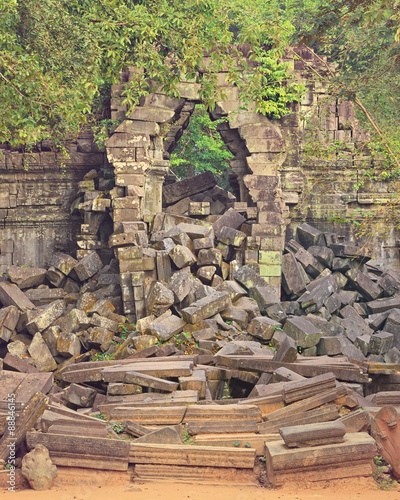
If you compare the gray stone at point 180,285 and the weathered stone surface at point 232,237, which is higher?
the weathered stone surface at point 232,237

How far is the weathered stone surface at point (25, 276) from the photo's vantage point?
10445 millimetres

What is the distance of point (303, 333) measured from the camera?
8469mm

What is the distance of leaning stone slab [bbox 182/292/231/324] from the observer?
870 centimetres

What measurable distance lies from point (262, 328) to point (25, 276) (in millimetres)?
4597

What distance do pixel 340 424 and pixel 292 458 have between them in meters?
0.56

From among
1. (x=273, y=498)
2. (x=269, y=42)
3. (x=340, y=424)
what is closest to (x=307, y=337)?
(x=340, y=424)

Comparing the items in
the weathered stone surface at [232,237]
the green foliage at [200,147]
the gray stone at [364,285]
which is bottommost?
the gray stone at [364,285]

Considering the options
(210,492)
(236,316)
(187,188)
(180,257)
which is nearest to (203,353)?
(236,316)

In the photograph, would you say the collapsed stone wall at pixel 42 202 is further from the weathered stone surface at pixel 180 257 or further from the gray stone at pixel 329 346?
the gray stone at pixel 329 346

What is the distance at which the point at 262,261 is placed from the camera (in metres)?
11.2

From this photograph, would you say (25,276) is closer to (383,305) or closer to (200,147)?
(383,305)

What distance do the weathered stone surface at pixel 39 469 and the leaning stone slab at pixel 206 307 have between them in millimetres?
4056

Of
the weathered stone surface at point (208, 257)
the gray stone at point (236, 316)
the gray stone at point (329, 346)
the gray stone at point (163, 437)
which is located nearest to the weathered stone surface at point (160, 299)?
the gray stone at point (236, 316)

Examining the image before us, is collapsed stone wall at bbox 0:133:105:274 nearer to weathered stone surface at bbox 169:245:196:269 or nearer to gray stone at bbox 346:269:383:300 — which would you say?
weathered stone surface at bbox 169:245:196:269
